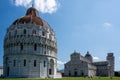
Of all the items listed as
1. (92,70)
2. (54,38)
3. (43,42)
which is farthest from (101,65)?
(43,42)

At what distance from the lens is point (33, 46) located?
67.6 metres

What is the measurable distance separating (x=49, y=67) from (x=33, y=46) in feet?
30.9

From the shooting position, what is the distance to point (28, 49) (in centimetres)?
6706

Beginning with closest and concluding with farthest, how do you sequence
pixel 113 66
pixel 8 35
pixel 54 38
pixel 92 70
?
1. pixel 8 35
2. pixel 54 38
3. pixel 92 70
4. pixel 113 66

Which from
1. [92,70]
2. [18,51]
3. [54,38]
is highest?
[54,38]

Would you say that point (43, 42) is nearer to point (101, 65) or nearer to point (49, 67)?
point (49, 67)

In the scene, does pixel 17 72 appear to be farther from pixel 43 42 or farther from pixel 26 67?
pixel 43 42

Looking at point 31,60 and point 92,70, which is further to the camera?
point 92,70

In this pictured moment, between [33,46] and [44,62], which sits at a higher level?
[33,46]

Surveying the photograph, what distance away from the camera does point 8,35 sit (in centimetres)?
7175

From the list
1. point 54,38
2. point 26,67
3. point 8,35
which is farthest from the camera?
point 54,38

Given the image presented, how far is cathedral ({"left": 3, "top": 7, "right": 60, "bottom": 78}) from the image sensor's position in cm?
6669

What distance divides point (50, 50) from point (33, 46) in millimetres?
6844

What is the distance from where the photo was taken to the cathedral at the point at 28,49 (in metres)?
66.7
